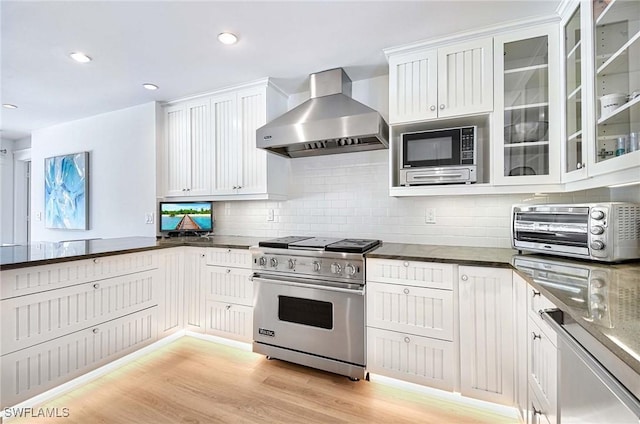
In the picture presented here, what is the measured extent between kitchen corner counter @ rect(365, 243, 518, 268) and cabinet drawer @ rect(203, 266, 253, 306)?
1.10 metres

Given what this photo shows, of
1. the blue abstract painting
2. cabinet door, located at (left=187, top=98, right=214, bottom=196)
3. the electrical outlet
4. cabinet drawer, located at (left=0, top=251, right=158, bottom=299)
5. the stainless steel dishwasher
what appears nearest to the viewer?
the stainless steel dishwasher

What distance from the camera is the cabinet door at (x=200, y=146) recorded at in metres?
2.94

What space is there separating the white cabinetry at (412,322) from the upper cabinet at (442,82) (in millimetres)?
1095

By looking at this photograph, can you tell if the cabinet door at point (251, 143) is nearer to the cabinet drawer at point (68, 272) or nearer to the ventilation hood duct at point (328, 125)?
the ventilation hood duct at point (328, 125)

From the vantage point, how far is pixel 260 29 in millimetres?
1896

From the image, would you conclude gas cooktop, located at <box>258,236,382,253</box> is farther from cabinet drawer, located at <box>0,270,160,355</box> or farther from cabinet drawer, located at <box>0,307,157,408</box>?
cabinet drawer, located at <box>0,307,157,408</box>

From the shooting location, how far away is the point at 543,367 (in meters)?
1.26

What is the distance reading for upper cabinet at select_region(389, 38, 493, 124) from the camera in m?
1.93

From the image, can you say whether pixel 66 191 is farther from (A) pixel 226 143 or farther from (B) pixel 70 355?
(B) pixel 70 355

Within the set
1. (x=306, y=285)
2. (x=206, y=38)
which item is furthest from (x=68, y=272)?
(x=206, y=38)

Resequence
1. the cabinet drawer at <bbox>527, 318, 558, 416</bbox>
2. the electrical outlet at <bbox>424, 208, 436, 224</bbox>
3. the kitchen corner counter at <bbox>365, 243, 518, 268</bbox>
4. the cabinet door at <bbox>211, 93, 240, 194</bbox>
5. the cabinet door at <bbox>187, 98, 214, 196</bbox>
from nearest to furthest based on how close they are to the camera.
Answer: the cabinet drawer at <bbox>527, 318, 558, 416</bbox> → the kitchen corner counter at <bbox>365, 243, 518, 268</bbox> → the electrical outlet at <bbox>424, 208, 436, 224</bbox> → the cabinet door at <bbox>211, 93, 240, 194</bbox> → the cabinet door at <bbox>187, 98, 214, 196</bbox>

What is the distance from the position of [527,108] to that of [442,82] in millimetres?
567

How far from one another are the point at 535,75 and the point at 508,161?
22.7 inches

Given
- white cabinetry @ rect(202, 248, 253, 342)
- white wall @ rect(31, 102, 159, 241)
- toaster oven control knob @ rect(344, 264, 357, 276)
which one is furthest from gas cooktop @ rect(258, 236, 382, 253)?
white wall @ rect(31, 102, 159, 241)
